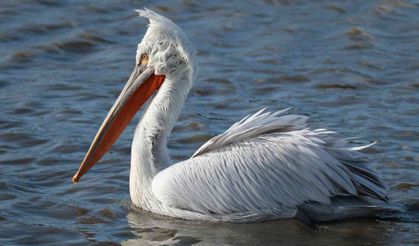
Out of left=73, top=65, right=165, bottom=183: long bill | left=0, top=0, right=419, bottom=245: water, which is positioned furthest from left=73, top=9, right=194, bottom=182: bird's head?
left=0, top=0, right=419, bottom=245: water

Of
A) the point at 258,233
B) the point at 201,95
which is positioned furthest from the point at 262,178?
the point at 201,95

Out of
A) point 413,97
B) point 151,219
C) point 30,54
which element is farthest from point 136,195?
point 30,54

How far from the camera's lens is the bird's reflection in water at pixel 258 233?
6.20m

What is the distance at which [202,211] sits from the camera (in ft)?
21.1

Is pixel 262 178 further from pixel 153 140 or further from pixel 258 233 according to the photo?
pixel 153 140

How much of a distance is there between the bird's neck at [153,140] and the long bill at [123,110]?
0.27 ft

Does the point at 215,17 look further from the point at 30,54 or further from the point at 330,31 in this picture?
the point at 30,54

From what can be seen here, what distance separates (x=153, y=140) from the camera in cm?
682

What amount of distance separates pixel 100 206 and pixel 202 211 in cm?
77

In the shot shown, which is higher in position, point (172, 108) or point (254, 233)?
point (172, 108)

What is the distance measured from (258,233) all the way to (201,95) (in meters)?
2.89

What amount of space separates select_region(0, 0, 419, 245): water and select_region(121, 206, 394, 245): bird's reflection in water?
12mm

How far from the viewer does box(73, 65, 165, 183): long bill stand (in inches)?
272

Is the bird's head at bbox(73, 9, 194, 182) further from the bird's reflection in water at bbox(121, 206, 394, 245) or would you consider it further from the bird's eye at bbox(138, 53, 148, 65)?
the bird's reflection in water at bbox(121, 206, 394, 245)
